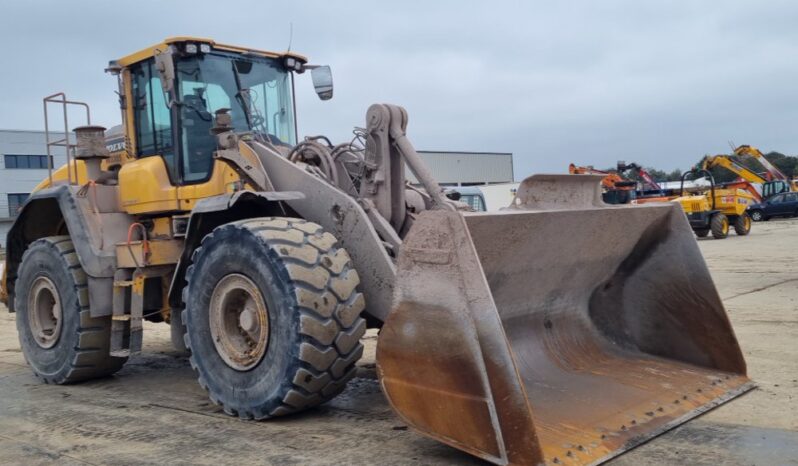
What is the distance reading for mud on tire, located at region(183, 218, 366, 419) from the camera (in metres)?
4.30

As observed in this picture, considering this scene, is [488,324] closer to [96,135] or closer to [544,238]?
[544,238]

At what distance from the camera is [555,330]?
5160 millimetres

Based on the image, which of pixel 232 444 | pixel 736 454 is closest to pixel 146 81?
pixel 232 444

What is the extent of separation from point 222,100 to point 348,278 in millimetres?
2435

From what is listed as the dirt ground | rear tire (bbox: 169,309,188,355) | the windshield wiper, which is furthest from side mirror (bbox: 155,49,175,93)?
the dirt ground

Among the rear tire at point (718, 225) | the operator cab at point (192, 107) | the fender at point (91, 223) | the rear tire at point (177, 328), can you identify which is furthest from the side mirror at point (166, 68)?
the rear tire at point (718, 225)

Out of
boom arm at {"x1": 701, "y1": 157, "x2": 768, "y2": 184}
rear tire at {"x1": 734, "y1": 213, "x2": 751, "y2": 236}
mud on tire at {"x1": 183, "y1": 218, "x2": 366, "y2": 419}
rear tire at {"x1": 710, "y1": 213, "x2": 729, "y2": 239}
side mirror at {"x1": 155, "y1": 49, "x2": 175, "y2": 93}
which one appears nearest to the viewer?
mud on tire at {"x1": 183, "y1": 218, "x2": 366, "y2": 419}

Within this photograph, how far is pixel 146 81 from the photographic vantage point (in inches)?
252

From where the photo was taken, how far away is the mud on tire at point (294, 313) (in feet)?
14.1

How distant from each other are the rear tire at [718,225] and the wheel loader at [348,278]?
69.3 feet

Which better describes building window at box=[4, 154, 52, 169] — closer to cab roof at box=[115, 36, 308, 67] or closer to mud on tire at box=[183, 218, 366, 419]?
cab roof at box=[115, 36, 308, 67]

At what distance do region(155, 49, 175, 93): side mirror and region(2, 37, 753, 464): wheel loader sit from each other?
0.05ft

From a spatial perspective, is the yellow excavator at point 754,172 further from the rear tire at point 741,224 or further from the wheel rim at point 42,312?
the wheel rim at point 42,312

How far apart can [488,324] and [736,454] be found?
4.85 feet
